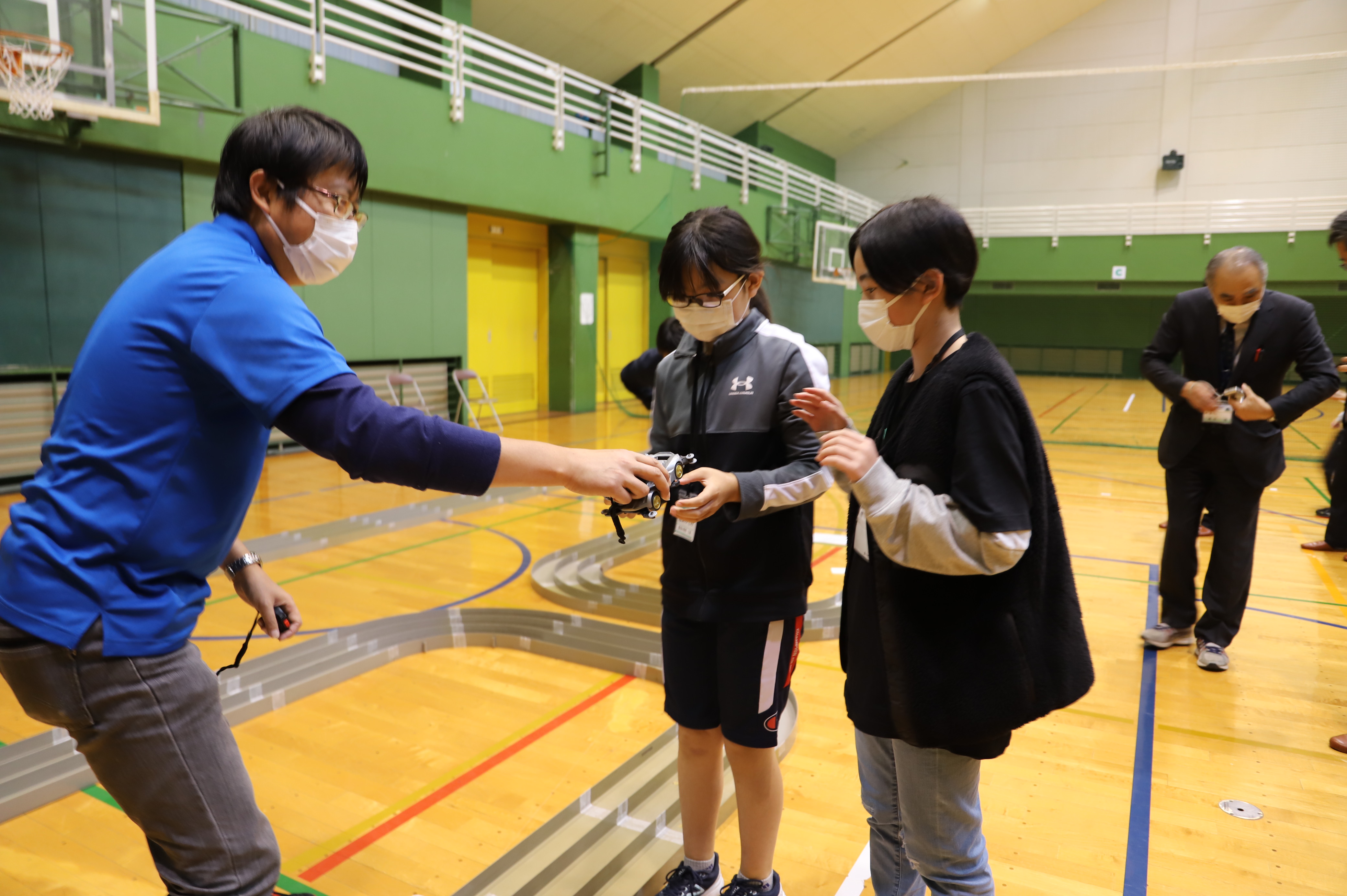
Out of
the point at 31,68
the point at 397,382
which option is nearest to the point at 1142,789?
the point at 31,68

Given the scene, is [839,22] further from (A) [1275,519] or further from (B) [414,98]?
(A) [1275,519]

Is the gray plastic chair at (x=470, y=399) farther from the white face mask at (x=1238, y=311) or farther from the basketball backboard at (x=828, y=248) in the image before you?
the white face mask at (x=1238, y=311)

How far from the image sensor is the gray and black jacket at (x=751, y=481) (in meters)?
1.74

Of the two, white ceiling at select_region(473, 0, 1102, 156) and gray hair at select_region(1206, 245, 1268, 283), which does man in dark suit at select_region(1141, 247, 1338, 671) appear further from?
white ceiling at select_region(473, 0, 1102, 156)

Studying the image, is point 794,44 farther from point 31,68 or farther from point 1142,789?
point 1142,789

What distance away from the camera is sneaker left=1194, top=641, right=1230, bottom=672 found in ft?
11.5

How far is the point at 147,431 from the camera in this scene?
113 centimetres

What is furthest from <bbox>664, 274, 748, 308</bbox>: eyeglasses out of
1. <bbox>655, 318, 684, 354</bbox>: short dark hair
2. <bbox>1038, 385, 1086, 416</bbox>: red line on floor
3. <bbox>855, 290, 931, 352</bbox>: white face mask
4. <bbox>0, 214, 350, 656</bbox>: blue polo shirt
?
<bbox>1038, 385, 1086, 416</bbox>: red line on floor

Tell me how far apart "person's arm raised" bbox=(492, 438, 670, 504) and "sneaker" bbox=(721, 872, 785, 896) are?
3.48ft

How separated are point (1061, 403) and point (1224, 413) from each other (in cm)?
1315

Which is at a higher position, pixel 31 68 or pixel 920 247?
pixel 31 68

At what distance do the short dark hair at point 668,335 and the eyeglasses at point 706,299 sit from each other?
201 centimetres

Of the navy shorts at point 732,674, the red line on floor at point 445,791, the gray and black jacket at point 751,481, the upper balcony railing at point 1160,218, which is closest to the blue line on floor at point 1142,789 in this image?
the navy shorts at point 732,674

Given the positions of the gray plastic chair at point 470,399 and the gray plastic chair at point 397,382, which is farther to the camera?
the gray plastic chair at point 470,399
